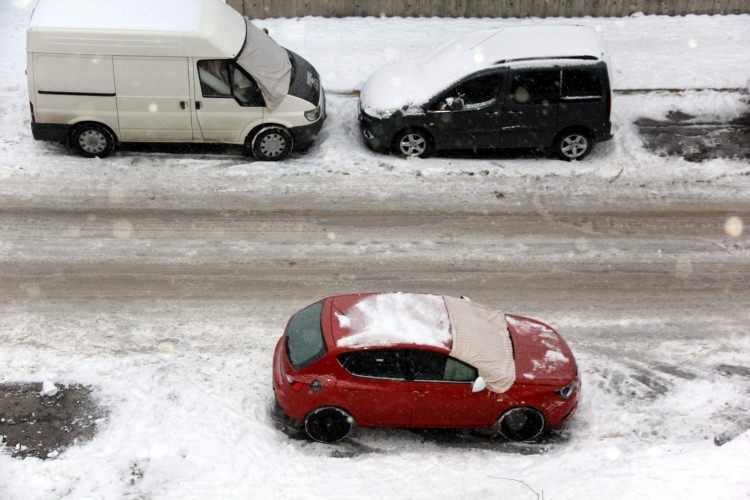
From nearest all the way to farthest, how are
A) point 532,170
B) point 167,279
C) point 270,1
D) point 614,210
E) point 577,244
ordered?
point 167,279, point 577,244, point 614,210, point 532,170, point 270,1

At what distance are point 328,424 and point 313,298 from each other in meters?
2.73

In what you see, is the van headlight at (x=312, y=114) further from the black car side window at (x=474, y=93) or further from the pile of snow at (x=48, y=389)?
the pile of snow at (x=48, y=389)

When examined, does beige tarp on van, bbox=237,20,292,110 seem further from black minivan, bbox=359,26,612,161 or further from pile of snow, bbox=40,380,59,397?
pile of snow, bbox=40,380,59,397

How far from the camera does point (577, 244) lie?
42.7 ft

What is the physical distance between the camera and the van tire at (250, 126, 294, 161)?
1483 cm

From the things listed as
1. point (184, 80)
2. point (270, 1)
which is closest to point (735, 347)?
point (184, 80)

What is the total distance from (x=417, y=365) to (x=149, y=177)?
738cm

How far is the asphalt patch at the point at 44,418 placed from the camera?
9000 mm

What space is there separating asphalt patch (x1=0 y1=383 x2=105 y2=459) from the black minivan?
24.5 ft

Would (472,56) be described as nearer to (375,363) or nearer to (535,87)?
(535,87)

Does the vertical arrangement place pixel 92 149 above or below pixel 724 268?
above

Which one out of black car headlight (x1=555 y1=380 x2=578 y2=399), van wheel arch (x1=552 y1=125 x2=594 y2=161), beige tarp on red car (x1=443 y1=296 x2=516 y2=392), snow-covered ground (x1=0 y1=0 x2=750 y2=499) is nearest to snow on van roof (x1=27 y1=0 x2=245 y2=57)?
snow-covered ground (x1=0 y1=0 x2=750 y2=499)

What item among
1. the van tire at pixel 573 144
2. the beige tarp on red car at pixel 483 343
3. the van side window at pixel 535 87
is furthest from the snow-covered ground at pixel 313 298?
→ the van side window at pixel 535 87

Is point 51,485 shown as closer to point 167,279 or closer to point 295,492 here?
point 295,492
